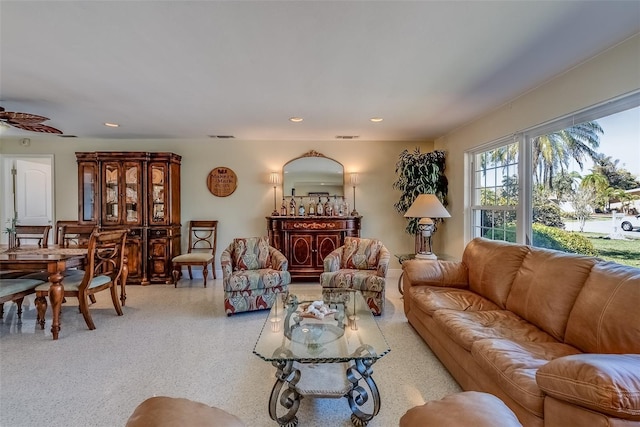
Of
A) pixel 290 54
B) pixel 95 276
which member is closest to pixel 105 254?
pixel 95 276

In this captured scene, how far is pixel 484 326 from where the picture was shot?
2027 millimetres

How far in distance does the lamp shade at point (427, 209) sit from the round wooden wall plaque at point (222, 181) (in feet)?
10.2

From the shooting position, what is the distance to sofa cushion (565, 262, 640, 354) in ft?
4.80

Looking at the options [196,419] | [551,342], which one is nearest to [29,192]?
[196,419]

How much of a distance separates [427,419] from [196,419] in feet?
2.45

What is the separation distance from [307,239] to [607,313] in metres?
3.66

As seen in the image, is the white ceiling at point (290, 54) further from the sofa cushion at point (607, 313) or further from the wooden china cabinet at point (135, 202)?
the sofa cushion at point (607, 313)

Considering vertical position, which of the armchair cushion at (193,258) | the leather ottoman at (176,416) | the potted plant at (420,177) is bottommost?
the armchair cushion at (193,258)

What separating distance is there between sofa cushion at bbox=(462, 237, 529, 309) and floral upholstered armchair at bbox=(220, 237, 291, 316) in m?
1.96

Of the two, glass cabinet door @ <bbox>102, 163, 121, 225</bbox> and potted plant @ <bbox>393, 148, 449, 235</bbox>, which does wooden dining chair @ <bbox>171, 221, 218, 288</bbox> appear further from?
potted plant @ <bbox>393, 148, 449, 235</bbox>

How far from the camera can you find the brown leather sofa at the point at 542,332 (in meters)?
1.14

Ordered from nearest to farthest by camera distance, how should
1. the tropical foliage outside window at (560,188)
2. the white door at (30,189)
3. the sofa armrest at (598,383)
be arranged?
1. the sofa armrest at (598,383)
2. the tropical foliage outside window at (560,188)
3. the white door at (30,189)

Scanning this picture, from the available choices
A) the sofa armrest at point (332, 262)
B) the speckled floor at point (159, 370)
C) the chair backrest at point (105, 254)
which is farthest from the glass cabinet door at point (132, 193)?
the sofa armrest at point (332, 262)

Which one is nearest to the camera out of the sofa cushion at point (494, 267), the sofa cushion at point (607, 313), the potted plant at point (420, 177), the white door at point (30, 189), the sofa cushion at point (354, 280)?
the sofa cushion at point (607, 313)
